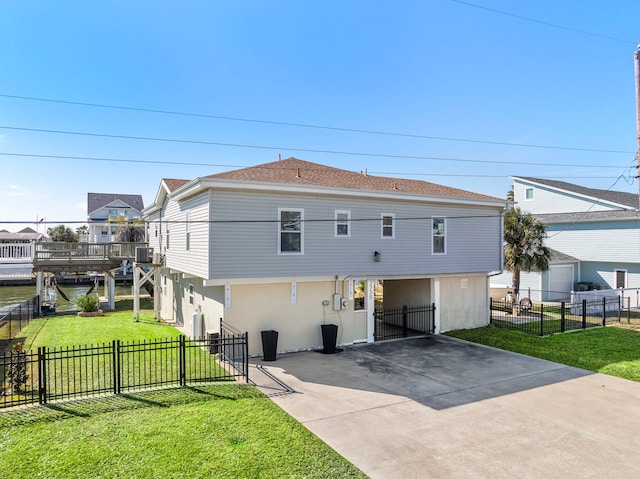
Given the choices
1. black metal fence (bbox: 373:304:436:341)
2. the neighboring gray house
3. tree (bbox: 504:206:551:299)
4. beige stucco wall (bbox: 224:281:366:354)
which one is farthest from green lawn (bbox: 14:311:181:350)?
the neighboring gray house

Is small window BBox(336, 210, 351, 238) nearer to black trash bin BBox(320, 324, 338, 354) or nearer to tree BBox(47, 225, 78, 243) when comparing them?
black trash bin BBox(320, 324, 338, 354)

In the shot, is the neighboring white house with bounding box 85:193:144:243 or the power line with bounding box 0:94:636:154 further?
the neighboring white house with bounding box 85:193:144:243

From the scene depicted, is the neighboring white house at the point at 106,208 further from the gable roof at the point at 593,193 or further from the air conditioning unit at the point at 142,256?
the gable roof at the point at 593,193

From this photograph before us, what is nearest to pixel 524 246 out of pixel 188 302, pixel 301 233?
pixel 301 233

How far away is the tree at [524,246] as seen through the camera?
69.7 feet

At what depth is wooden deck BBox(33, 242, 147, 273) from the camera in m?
22.3

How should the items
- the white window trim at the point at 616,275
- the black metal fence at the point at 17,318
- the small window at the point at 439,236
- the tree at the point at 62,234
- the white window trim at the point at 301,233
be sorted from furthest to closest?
the tree at the point at 62,234 < the white window trim at the point at 616,275 < the black metal fence at the point at 17,318 < the small window at the point at 439,236 < the white window trim at the point at 301,233

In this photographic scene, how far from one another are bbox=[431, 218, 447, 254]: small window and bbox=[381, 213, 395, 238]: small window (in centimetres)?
198

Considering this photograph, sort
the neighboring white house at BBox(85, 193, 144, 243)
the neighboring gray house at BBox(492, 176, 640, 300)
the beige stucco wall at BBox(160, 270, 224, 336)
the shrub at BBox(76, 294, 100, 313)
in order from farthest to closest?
the neighboring white house at BBox(85, 193, 144, 243), the neighboring gray house at BBox(492, 176, 640, 300), the shrub at BBox(76, 294, 100, 313), the beige stucco wall at BBox(160, 270, 224, 336)

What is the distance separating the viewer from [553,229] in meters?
28.7

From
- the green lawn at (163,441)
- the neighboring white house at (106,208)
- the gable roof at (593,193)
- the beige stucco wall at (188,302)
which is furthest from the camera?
the neighboring white house at (106,208)

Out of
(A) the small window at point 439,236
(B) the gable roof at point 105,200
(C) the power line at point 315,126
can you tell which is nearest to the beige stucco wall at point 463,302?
(A) the small window at point 439,236

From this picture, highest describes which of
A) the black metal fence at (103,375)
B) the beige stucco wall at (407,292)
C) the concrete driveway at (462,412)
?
the beige stucco wall at (407,292)

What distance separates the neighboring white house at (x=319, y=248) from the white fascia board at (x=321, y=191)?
39 mm
